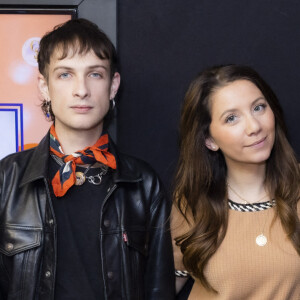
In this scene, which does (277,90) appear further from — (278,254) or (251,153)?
(278,254)

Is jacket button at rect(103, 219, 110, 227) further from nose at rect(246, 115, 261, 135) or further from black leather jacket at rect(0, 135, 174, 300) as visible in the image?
nose at rect(246, 115, 261, 135)

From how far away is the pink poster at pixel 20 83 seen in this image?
2.43 meters

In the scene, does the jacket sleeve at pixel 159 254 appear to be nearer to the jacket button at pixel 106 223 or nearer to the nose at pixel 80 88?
the jacket button at pixel 106 223

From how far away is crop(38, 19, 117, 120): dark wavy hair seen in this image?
2.12 metres

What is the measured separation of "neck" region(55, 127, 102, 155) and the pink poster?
12.8 inches

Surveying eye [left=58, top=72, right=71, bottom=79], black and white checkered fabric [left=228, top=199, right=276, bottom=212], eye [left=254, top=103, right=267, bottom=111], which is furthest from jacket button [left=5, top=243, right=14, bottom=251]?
eye [left=254, top=103, right=267, bottom=111]

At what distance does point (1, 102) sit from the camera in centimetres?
245

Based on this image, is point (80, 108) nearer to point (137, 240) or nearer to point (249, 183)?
point (137, 240)

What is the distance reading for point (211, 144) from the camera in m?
2.32

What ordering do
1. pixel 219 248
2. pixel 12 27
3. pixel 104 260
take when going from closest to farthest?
pixel 104 260
pixel 219 248
pixel 12 27

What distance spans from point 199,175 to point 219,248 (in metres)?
0.32

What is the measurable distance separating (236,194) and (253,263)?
11.7 inches

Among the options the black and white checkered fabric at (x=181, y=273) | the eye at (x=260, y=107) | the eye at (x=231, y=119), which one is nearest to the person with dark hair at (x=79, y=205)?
the black and white checkered fabric at (x=181, y=273)

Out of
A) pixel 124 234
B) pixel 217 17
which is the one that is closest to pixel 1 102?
pixel 124 234
